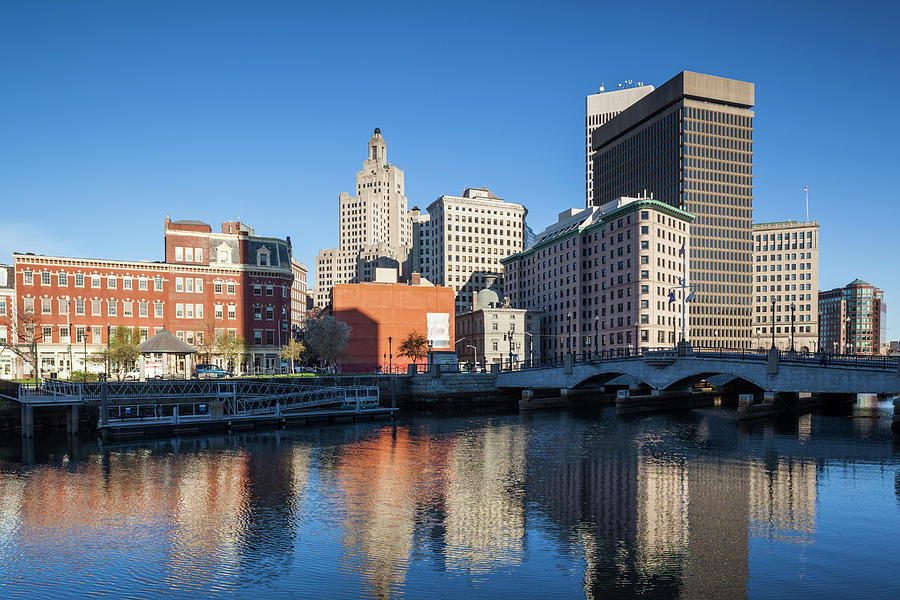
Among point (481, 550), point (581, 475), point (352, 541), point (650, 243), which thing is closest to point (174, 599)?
point (352, 541)

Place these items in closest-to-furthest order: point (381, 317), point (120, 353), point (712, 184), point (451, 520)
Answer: point (451, 520) < point (120, 353) < point (381, 317) < point (712, 184)

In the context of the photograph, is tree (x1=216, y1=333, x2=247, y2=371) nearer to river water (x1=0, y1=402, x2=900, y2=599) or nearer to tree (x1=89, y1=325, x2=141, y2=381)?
tree (x1=89, y1=325, x2=141, y2=381)

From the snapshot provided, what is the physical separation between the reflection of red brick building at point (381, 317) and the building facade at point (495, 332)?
22832 millimetres

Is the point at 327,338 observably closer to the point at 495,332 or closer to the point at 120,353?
the point at 120,353

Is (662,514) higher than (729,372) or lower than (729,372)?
lower

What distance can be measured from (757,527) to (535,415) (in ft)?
165

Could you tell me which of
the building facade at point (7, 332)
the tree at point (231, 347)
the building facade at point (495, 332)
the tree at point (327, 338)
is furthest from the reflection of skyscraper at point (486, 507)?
the building facade at point (495, 332)

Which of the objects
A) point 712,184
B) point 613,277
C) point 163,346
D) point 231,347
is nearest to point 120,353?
point 231,347

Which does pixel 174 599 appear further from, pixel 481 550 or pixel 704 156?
pixel 704 156

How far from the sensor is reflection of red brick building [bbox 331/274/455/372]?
116 m

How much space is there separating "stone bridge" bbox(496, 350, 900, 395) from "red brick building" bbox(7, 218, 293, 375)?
128 ft

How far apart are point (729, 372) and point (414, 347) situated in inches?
2356

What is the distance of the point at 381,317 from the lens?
11850 cm

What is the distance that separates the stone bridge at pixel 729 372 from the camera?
174 ft
